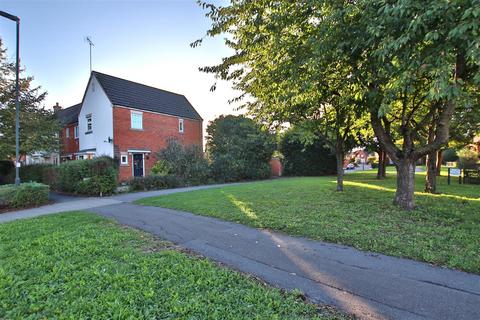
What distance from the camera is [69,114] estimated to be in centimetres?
2641

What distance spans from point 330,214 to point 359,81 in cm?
348

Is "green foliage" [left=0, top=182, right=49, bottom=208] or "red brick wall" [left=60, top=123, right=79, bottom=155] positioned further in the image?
"red brick wall" [left=60, top=123, right=79, bottom=155]

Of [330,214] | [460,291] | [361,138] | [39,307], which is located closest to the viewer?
[39,307]

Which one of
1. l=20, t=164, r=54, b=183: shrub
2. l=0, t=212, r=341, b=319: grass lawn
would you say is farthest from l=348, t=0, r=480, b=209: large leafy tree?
l=20, t=164, r=54, b=183: shrub

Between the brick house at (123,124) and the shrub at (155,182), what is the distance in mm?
3748

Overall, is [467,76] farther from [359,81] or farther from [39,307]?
[39,307]

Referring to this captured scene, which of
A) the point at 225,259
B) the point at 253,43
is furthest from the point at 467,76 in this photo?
the point at 225,259

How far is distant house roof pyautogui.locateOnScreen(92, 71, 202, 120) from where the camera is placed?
20.0 m

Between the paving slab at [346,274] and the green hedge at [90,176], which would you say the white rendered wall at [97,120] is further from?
the paving slab at [346,274]

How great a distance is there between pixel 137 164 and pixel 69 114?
38.9ft

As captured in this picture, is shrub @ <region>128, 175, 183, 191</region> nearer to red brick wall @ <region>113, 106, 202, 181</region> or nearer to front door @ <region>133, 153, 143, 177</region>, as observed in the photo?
red brick wall @ <region>113, 106, 202, 181</region>

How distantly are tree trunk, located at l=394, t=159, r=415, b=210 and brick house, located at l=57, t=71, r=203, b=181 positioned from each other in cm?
1664

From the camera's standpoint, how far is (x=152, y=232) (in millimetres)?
6254

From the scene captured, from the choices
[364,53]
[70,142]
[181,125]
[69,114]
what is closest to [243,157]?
[181,125]
